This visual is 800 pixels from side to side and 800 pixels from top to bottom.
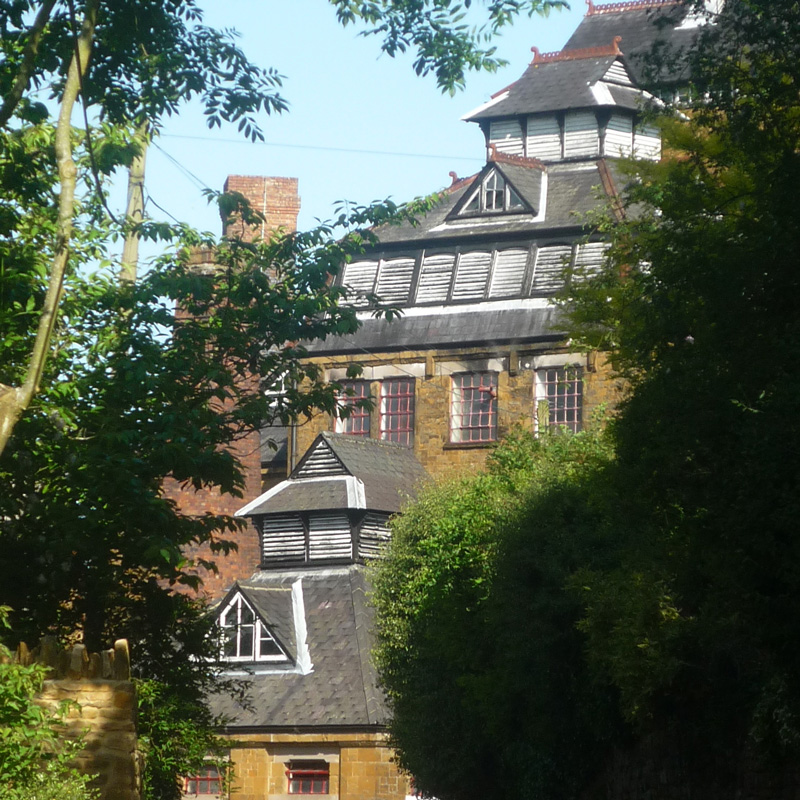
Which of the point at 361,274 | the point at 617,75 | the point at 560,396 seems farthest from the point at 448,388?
the point at 617,75

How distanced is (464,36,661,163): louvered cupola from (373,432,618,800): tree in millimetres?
20990

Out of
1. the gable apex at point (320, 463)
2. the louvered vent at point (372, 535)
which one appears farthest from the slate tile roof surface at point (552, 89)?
the louvered vent at point (372, 535)

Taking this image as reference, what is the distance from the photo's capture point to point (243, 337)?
66.3ft

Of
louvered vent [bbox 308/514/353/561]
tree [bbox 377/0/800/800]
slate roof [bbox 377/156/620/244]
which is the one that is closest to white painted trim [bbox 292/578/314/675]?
louvered vent [bbox 308/514/353/561]

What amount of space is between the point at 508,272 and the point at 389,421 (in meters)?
5.34

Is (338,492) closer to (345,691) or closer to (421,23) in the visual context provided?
(345,691)

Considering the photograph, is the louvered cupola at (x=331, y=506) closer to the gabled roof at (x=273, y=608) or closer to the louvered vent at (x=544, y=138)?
the gabled roof at (x=273, y=608)

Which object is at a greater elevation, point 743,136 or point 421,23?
point 421,23

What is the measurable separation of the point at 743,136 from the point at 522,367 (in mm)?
25479

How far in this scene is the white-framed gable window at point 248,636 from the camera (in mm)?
34844

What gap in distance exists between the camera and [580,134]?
159ft

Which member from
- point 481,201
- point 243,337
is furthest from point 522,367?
point 243,337

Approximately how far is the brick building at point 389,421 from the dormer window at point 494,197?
0.04 meters

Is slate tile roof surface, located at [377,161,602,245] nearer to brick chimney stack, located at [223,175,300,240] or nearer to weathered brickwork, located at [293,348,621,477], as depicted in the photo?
weathered brickwork, located at [293,348,621,477]
